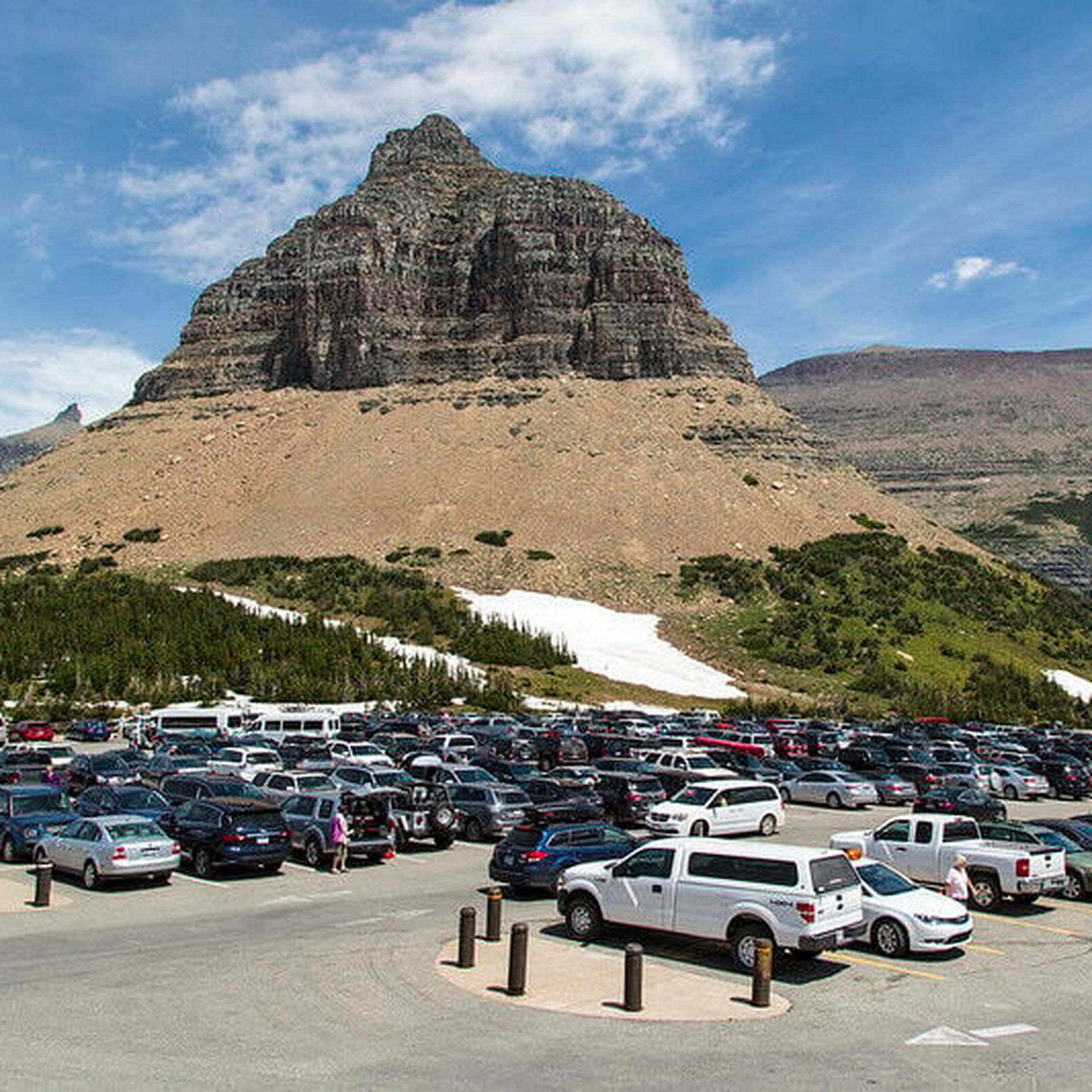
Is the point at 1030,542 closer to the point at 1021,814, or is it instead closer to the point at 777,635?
the point at 777,635

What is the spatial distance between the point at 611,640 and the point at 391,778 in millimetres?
50035

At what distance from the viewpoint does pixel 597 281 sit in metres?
128

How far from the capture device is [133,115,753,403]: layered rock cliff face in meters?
125

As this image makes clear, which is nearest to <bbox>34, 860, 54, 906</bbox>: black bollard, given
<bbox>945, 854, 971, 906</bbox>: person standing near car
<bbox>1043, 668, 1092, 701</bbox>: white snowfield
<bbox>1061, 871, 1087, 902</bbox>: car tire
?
<bbox>945, 854, 971, 906</bbox>: person standing near car

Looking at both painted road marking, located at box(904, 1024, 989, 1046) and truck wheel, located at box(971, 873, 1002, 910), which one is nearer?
painted road marking, located at box(904, 1024, 989, 1046)

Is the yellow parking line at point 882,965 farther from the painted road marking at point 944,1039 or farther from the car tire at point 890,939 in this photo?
the painted road marking at point 944,1039

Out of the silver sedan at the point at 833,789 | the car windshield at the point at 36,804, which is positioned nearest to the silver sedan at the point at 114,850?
the car windshield at the point at 36,804

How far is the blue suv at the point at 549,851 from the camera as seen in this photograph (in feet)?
61.9

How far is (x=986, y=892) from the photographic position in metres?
18.9

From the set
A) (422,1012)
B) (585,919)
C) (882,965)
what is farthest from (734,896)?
(422,1012)

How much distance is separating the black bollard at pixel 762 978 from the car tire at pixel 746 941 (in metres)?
1.25

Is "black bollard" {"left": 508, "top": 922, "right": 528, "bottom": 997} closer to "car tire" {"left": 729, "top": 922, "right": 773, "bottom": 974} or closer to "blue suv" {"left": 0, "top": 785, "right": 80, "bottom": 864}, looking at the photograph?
"car tire" {"left": 729, "top": 922, "right": 773, "bottom": 974}

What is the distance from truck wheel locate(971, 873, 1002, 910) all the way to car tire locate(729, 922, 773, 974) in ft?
21.4

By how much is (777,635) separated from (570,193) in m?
73.9
